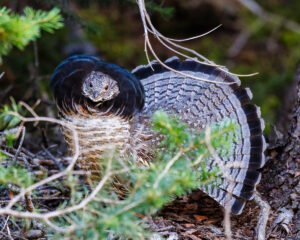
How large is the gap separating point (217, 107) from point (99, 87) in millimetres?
1037

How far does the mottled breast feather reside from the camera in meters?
3.89

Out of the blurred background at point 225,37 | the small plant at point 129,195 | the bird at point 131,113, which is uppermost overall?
the blurred background at point 225,37

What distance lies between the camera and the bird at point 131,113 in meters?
3.77

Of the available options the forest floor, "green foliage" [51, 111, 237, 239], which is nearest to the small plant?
"green foliage" [51, 111, 237, 239]

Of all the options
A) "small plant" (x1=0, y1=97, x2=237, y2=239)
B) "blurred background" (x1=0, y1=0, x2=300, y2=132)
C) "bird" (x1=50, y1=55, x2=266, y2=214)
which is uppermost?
"blurred background" (x1=0, y1=0, x2=300, y2=132)

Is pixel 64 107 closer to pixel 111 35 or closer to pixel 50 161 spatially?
pixel 50 161

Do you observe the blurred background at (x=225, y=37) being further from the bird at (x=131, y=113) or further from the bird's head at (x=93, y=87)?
the bird's head at (x=93, y=87)

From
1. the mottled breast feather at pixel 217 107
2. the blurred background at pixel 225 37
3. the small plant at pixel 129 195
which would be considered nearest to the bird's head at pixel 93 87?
the mottled breast feather at pixel 217 107

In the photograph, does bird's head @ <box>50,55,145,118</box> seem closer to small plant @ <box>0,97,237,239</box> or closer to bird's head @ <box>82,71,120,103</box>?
bird's head @ <box>82,71,120,103</box>

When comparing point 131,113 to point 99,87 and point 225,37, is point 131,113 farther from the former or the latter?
point 225,37

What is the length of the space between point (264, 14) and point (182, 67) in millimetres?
5185

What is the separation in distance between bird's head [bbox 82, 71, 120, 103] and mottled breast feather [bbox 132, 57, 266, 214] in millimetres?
430

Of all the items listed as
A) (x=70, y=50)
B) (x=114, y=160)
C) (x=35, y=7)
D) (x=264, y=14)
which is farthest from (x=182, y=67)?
(x=264, y=14)

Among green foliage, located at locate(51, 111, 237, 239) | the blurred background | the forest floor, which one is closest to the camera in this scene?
green foliage, located at locate(51, 111, 237, 239)
